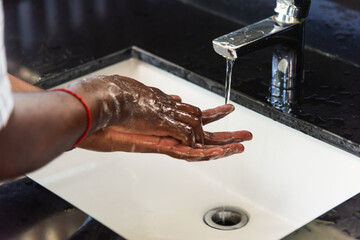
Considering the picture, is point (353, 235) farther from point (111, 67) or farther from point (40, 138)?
point (111, 67)

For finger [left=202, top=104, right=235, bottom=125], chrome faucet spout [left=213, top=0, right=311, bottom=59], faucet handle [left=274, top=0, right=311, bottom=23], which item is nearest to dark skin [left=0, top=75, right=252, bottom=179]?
finger [left=202, top=104, right=235, bottom=125]

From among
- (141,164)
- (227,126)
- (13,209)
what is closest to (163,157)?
(141,164)

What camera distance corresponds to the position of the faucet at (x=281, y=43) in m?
1.15

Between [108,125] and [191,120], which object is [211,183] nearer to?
[191,120]

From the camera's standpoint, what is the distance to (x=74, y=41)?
150 cm

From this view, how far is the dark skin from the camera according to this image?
72cm

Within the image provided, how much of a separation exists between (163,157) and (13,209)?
0.46 meters

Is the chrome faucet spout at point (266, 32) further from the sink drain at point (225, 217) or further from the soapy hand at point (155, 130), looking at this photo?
the sink drain at point (225, 217)

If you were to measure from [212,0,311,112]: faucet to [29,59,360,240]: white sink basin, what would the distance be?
0.08m

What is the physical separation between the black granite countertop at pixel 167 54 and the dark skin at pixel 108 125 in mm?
185

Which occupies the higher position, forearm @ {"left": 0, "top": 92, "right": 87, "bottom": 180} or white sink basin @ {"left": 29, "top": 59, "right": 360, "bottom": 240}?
forearm @ {"left": 0, "top": 92, "right": 87, "bottom": 180}

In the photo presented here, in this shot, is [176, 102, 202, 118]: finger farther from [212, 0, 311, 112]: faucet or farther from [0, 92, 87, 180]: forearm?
[0, 92, 87, 180]: forearm

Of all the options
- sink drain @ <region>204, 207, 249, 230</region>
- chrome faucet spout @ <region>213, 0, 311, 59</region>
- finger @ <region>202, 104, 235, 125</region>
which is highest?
chrome faucet spout @ <region>213, 0, 311, 59</region>

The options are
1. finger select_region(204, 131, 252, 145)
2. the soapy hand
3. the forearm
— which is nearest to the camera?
the forearm
